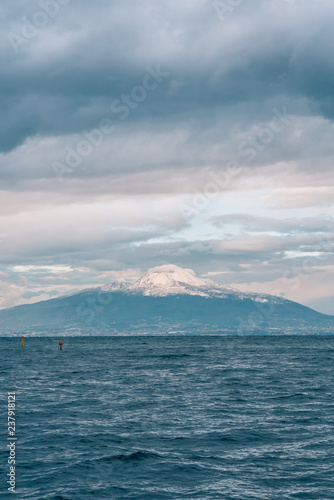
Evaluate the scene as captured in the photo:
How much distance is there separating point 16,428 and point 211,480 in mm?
21384

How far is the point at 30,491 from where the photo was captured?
29.4 metres

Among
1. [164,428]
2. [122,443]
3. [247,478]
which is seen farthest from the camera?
[164,428]

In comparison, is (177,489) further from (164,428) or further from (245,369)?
(245,369)

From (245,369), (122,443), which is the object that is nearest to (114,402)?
(122,443)

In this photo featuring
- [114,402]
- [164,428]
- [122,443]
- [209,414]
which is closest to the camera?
[122,443]

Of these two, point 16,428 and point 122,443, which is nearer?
point 122,443

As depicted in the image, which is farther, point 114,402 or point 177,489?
point 114,402

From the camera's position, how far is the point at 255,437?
135ft

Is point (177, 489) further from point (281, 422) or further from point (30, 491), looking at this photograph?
point (281, 422)

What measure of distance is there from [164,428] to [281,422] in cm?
1090

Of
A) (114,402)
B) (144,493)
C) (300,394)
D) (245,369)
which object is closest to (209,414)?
(114,402)

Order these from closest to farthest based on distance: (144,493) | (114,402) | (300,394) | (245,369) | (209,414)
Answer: (144,493)
(209,414)
(114,402)
(300,394)
(245,369)

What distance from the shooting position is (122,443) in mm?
39750

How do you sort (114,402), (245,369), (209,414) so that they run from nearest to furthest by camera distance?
(209,414)
(114,402)
(245,369)
